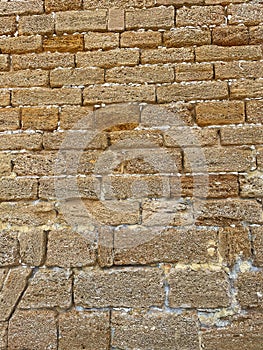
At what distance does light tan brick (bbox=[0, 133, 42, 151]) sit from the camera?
231 centimetres

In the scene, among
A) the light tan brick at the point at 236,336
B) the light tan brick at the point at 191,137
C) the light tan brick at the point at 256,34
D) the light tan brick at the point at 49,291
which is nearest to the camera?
the light tan brick at the point at 236,336

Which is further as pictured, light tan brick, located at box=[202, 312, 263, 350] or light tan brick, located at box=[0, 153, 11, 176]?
light tan brick, located at box=[0, 153, 11, 176]

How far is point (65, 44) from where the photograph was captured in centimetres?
241

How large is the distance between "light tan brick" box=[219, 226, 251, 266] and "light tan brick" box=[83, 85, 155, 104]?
881 mm

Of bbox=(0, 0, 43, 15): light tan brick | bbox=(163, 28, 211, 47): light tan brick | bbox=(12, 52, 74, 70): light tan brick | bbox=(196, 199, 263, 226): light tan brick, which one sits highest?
bbox=(0, 0, 43, 15): light tan brick

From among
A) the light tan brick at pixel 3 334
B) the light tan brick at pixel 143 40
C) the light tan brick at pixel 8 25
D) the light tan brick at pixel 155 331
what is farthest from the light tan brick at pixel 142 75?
the light tan brick at pixel 3 334

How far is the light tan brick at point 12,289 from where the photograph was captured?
2.15m

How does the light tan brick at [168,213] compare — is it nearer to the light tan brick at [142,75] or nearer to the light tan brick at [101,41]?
the light tan brick at [142,75]

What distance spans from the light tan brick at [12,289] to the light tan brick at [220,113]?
131cm

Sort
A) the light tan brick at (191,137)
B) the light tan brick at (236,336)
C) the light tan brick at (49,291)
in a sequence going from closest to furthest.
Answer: the light tan brick at (236,336)
the light tan brick at (49,291)
the light tan brick at (191,137)

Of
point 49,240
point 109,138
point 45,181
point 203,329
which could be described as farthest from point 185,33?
point 203,329

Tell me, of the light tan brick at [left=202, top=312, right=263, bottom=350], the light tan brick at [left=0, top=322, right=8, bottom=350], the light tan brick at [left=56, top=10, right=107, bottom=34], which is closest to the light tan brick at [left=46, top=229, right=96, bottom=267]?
the light tan brick at [left=0, top=322, right=8, bottom=350]

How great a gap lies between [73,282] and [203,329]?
734mm

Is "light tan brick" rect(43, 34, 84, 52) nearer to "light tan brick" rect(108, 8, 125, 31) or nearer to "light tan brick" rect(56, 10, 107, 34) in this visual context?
"light tan brick" rect(56, 10, 107, 34)
